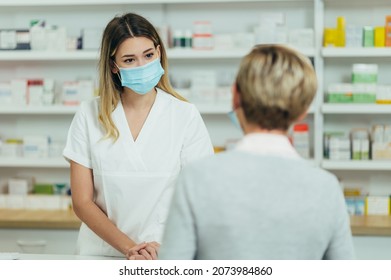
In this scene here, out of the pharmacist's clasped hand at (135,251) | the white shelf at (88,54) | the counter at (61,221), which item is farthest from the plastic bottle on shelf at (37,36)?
the pharmacist's clasped hand at (135,251)

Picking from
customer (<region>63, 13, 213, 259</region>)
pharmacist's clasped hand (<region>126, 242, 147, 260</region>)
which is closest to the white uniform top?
customer (<region>63, 13, 213, 259</region>)

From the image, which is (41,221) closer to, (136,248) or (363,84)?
(363,84)

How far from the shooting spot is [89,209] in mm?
2219

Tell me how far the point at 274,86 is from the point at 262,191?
19cm

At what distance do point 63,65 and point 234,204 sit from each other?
3243 mm

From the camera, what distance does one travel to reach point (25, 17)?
4375mm

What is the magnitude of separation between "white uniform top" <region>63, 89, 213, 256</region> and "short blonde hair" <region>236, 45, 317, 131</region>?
0.92m

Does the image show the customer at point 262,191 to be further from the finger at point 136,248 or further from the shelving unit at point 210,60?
the shelving unit at point 210,60

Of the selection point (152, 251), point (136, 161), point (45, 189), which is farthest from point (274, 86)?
point (45, 189)

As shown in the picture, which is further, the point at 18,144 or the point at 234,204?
the point at 18,144

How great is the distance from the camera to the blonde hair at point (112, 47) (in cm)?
221
